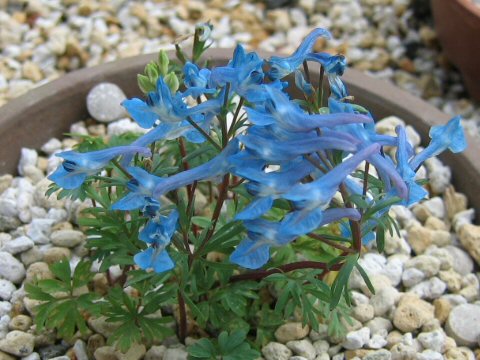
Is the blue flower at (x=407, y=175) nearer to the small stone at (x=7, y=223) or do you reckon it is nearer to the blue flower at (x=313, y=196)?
the blue flower at (x=313, y=196)

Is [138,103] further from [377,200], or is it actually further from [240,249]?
[377,200]

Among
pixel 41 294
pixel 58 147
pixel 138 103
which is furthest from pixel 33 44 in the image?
pixel 138 103

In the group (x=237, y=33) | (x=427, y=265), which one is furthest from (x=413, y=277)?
(x=237, y=33)

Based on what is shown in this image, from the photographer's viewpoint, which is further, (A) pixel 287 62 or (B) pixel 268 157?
(A) pixel 287 62

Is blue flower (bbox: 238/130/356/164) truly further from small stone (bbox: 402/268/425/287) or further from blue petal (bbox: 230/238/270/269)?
small stone (bbox: 402/268/425/287)

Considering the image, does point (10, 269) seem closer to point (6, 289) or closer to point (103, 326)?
point (6, 289)

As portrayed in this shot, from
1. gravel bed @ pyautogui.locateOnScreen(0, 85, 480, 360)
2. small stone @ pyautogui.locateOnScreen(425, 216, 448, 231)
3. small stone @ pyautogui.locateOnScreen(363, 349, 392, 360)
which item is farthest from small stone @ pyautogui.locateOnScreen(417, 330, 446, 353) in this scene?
small stone @ pyautogui.locateOnScreen(425, 216, 448, 231)
